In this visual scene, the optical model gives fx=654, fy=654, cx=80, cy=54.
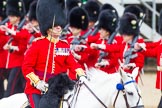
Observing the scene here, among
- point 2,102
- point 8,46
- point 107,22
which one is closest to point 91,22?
point 107,22

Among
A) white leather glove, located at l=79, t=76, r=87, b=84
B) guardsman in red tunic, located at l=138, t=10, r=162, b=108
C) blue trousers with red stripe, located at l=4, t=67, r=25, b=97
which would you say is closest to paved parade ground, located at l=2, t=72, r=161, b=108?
blue trousers with red stripe, located at l=4, t=67, r=25, b=97

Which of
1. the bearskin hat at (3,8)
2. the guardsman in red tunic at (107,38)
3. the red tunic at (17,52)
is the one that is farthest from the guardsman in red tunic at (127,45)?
the bearskin hat at (3,8)

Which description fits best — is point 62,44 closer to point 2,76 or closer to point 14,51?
point 14,51

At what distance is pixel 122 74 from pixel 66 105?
508mm

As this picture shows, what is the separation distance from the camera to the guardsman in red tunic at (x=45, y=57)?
17.5 ft

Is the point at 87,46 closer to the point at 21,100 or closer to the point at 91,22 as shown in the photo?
the point at 91,22

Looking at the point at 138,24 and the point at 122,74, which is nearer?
the point at 122,74

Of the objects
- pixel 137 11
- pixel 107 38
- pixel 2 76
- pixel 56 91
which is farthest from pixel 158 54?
pixel 2 76

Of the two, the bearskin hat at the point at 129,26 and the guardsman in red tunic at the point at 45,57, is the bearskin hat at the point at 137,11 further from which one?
the guardsman in red tunic at the point at 45,57

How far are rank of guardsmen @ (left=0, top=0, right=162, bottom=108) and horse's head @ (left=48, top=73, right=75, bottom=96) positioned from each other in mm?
90

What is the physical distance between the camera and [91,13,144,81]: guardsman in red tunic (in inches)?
290

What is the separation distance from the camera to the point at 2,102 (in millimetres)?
6012

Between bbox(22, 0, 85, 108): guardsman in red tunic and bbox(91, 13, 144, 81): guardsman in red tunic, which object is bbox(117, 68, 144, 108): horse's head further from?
bbox(91, 13, 144, 81): guardsman in red tunic

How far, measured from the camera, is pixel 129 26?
7988 mm
